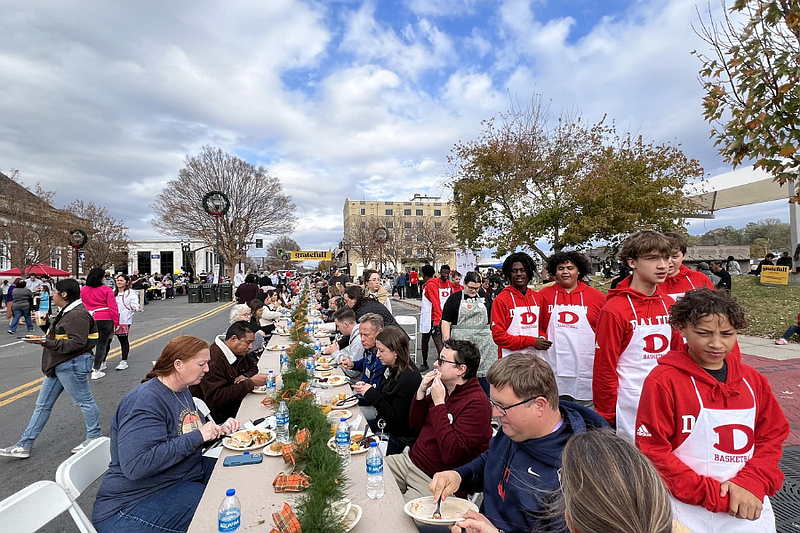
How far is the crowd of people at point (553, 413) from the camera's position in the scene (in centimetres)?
183

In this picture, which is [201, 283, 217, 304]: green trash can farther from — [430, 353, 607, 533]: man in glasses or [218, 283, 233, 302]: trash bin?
[430, 353, 607, 533]: man in glasses

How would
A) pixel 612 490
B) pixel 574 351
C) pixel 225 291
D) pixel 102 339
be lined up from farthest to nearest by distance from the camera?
pixel 225 291 → pixel 102 339 → pixel 574 351 → pixel 612 490

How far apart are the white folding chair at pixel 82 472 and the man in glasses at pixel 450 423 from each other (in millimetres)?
1819

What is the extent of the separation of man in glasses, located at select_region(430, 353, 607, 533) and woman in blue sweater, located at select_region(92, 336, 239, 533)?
1538mm

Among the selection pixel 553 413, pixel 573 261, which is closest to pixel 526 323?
pixel 573 261

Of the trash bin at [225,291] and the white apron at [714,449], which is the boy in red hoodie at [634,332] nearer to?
the white apron at [714,449]

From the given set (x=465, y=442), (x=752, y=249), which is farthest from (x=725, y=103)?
(x=752, y=249)

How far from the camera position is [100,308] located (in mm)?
7883

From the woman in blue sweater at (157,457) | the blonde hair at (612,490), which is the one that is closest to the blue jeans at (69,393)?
the woman in blue sweater at (157,457)

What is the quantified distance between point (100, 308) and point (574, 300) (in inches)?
319

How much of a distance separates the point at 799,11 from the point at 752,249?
40.2 m

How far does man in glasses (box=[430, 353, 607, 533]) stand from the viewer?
2.01 meters

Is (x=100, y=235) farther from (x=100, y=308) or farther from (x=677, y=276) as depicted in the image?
(x=677, y=276)

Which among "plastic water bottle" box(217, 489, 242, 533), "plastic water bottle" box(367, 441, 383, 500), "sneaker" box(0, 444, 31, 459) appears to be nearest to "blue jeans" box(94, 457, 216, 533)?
"plastic water bottle" box(217, 489, 242, 533)
